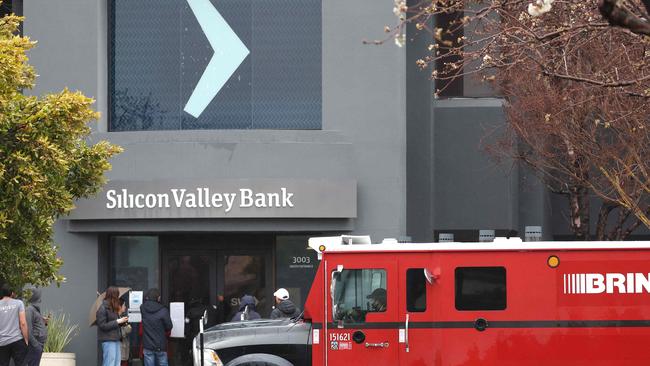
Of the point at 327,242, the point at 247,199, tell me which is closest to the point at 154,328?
the point at 247,199

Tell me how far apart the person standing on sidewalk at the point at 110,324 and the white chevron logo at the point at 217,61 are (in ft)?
14.1

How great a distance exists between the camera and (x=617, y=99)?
1780cm

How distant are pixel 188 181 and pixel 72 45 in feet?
11.1

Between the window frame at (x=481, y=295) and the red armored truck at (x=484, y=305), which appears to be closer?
the red armored truck at (x=484, y=305)

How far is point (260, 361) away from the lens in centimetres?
1447

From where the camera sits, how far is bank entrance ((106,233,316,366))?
22609 millimetres

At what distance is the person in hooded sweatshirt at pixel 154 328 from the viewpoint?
1927cm

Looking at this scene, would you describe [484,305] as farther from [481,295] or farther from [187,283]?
[187,283]

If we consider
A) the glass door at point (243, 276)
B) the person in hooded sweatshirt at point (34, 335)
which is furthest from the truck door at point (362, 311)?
the glass door at point (243, 276)

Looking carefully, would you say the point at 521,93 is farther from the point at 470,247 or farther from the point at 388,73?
the point at 470,247

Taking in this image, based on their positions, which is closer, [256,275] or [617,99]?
[617,99]

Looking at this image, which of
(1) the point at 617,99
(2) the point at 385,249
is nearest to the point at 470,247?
(2) the point at 385,249

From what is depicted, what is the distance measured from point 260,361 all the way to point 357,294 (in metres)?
1.44

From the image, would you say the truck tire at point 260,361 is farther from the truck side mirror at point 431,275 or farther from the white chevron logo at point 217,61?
the white chevron logo at point 217,61
